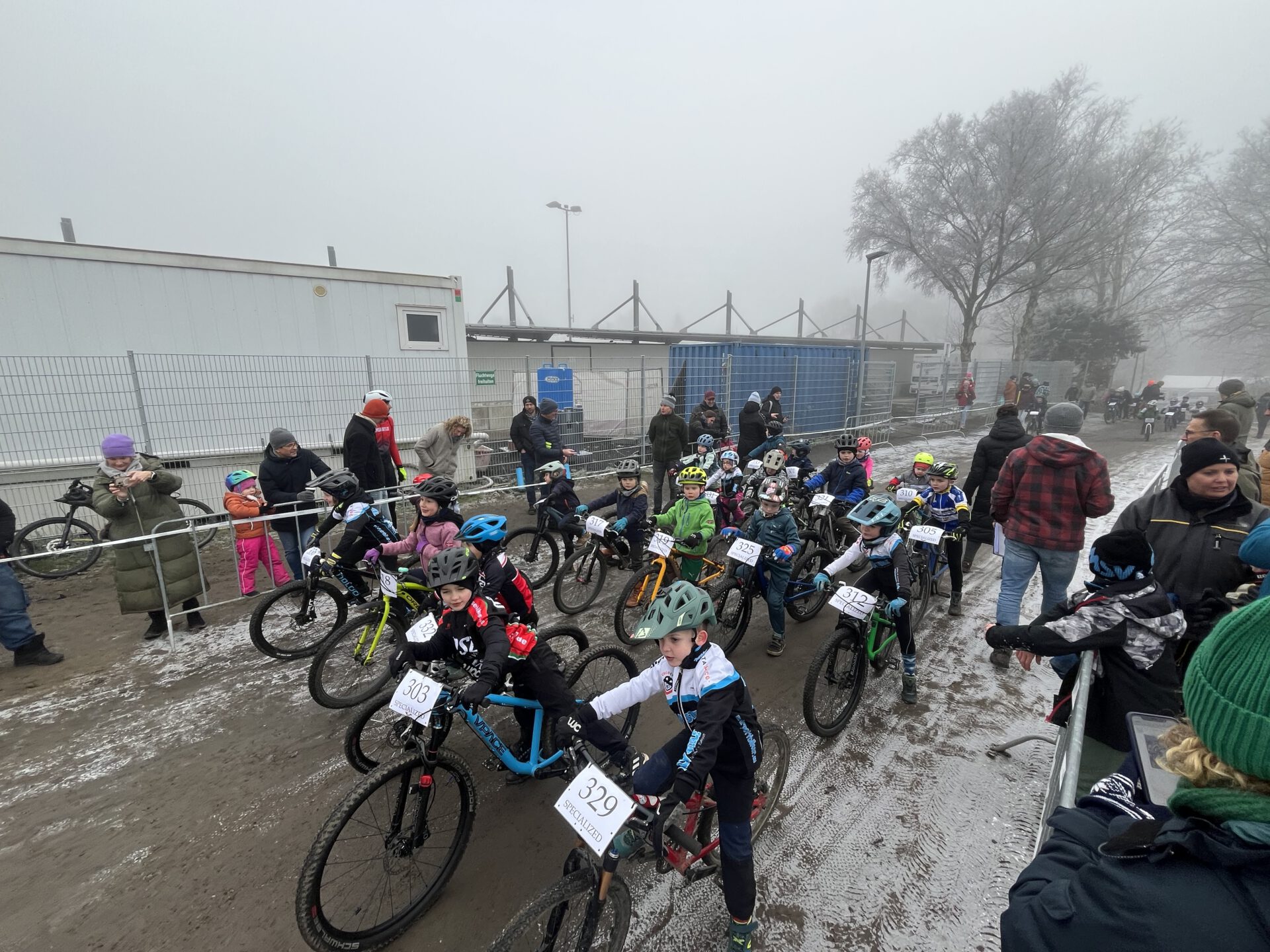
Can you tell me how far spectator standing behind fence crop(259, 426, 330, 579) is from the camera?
19.5 feet

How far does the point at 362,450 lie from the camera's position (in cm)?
679

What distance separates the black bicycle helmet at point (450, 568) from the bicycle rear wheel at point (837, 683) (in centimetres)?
245

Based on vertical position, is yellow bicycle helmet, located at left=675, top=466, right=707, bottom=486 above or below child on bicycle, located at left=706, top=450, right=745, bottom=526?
above

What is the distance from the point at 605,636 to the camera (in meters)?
5.48

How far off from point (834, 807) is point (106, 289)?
11463 millimetres

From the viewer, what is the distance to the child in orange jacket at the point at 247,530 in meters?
5.67

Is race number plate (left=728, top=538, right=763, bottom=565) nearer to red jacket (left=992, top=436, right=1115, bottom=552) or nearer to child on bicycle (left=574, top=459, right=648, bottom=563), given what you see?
child on bicycle (left=574, top=459, right=648, bottom=563)

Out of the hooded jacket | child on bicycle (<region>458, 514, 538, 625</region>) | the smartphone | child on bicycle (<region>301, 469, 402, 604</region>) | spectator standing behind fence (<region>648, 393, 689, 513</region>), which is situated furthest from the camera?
spectator standing behind fence (<region>648, 393, 689, 513</region>)

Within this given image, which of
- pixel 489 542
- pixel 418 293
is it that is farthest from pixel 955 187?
pixel 489 542

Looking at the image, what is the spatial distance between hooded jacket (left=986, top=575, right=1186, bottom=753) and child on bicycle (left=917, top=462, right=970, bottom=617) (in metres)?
2.77

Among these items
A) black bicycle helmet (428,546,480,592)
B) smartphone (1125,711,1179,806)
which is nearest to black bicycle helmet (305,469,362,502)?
black bicycle helmet (428,546,480,592)

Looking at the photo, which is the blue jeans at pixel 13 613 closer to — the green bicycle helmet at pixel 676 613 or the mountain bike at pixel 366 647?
the mountain bike at pixel 366 647

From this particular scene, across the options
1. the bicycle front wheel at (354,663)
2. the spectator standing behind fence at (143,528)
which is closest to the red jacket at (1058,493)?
the bicycle front wheel at (354,663)

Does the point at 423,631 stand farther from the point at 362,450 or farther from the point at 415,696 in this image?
the point at 362,450
